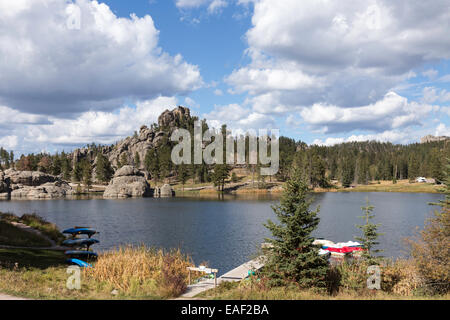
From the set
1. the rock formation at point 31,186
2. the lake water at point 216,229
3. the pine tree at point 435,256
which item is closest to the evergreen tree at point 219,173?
the rock formation at point 31,186

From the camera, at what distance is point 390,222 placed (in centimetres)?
5219

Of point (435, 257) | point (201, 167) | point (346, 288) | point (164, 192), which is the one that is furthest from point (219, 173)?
point (435, 257)

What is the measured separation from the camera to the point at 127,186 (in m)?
118

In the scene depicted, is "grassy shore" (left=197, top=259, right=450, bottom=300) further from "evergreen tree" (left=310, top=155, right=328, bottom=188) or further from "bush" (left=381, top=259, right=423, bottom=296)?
"evergreen tree" (left=310, top=155, right=328, bottom=188)

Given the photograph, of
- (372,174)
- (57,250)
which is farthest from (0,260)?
(372,174)

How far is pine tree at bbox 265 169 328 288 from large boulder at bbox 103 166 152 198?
344 ft

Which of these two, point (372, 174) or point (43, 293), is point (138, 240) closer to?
point (43, 293)

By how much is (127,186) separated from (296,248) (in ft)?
354

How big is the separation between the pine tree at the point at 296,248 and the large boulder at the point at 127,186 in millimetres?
104903

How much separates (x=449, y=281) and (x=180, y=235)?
1273 inches

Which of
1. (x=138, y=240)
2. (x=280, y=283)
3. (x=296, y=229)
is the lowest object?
(x=138, y=240)

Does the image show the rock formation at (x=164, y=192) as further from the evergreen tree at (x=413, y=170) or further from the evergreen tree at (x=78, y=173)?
the evergreen tree at (x=413, y=170)

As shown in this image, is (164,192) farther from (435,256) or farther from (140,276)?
(435,256)
